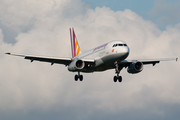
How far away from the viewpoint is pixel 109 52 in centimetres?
4941

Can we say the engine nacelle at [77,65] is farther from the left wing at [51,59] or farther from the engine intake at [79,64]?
the left wing at [51,59]

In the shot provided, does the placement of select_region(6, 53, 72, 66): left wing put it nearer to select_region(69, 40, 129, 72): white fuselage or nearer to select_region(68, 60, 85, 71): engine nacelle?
select_region(68, 60, 85, 71): engine nacelle

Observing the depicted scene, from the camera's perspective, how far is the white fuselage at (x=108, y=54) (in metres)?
48.3

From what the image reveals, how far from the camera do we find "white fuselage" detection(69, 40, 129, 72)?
48.3 metres

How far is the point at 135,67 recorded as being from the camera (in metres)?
54.8

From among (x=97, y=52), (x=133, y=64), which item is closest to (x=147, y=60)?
(x=133, y=64)

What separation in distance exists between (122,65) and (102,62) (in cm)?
670

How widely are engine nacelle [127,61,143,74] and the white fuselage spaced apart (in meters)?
3.80

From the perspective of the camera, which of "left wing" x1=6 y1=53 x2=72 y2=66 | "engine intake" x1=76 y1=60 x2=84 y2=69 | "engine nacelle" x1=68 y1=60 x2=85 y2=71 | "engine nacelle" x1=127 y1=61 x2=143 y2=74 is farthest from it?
"engine nacelle" x1=127 y1=61 x2=143 y2=74

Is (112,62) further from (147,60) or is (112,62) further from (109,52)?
(147,60)

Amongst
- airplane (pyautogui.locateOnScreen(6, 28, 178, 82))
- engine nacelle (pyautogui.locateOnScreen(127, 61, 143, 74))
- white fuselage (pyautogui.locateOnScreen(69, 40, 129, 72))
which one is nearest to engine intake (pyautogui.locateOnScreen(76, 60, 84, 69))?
airplane (pyautogui.locateOnScreen(6, 28, 178, 82))

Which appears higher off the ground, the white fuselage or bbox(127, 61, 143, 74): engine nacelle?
the white fuselage

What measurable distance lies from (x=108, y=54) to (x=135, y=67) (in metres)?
7.22

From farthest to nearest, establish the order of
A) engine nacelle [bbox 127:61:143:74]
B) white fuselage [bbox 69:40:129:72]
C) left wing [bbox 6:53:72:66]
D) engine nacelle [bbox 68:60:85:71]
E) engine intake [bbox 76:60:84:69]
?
engine nacelle [bbox 127:61:143:74], left wing [bbox 6:53:72:66], engine intake [bbox 76:60:84:69], engine nacelle [bbox 68:60:85:71], white fuselage [bbox 69:40:129:72]
